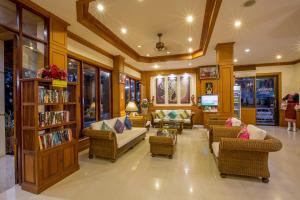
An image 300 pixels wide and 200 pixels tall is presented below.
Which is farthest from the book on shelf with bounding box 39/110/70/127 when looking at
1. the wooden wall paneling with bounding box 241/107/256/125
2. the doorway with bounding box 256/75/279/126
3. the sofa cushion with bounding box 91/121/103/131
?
the doorway with bounding box 256/75/279/126

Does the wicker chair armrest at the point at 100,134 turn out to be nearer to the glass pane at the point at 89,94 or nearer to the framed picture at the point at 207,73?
the glass pane at the point at 89,94

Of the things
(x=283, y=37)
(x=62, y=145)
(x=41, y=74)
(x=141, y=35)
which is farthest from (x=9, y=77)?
(x=283, y=37)

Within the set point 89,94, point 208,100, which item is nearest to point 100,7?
point 89,94

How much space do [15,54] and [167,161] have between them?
11.5 ft

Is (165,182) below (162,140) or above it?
below

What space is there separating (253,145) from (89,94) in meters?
4.48

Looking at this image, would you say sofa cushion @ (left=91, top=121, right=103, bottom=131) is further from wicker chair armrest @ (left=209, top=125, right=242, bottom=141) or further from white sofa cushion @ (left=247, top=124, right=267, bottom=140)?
white sofa cushion @ (left=247, top=124, right=267, bottom=140)

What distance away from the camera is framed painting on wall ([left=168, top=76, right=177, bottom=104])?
350 inches

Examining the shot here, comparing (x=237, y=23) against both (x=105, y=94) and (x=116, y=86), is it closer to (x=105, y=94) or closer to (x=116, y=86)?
(x=116, y=86)

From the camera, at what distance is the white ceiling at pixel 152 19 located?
3105 millimetres

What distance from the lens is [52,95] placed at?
284 centimetres

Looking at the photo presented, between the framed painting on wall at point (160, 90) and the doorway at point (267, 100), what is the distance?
15.7 ft

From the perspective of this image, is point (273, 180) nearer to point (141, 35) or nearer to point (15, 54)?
point (141, 35)

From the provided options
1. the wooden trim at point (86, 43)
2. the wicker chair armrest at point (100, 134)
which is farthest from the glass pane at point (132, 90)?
the wicker chair armrest at point (100, 134)
